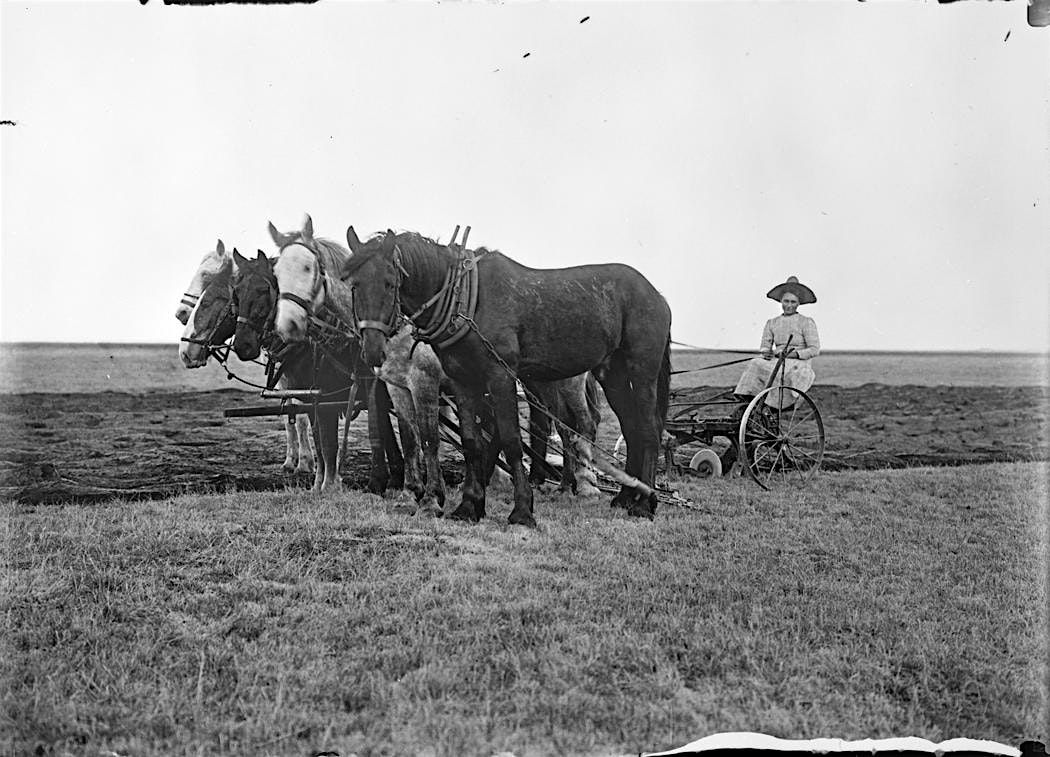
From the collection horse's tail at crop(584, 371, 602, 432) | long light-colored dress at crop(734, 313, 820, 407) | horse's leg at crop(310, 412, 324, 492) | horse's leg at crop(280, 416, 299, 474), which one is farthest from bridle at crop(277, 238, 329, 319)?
long light-colored dress at crop(734, 313, 820, 407)

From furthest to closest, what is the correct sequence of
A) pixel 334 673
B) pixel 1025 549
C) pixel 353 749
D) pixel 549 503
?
pixel 549 503 < pixel 1025 549 < pixel 334 673 < pixel 353 749

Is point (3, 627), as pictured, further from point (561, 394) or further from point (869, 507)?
→ point (869, 507)

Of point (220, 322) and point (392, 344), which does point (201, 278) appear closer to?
point (220, 322)

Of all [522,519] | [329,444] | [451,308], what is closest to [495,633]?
[522,519]

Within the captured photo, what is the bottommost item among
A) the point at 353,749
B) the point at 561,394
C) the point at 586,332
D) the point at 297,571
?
the point at 353,749

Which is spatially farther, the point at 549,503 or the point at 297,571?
the point at 549,503

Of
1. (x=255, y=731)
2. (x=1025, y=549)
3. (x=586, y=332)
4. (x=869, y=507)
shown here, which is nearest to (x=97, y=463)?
(x=586, y=332)

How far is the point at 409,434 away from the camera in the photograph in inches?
255

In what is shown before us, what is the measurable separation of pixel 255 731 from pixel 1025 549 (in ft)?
14.8

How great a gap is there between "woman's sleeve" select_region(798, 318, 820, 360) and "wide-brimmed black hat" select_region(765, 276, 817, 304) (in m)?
0.51

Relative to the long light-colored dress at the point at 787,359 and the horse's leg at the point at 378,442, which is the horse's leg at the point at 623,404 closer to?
the long light-colored dress at the point at 787,359

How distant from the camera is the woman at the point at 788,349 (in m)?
7.36

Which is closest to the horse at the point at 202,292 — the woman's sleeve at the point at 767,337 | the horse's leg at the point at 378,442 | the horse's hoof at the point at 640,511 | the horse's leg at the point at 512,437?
the horse's leg at the point at 378,442

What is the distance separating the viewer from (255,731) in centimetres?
287
